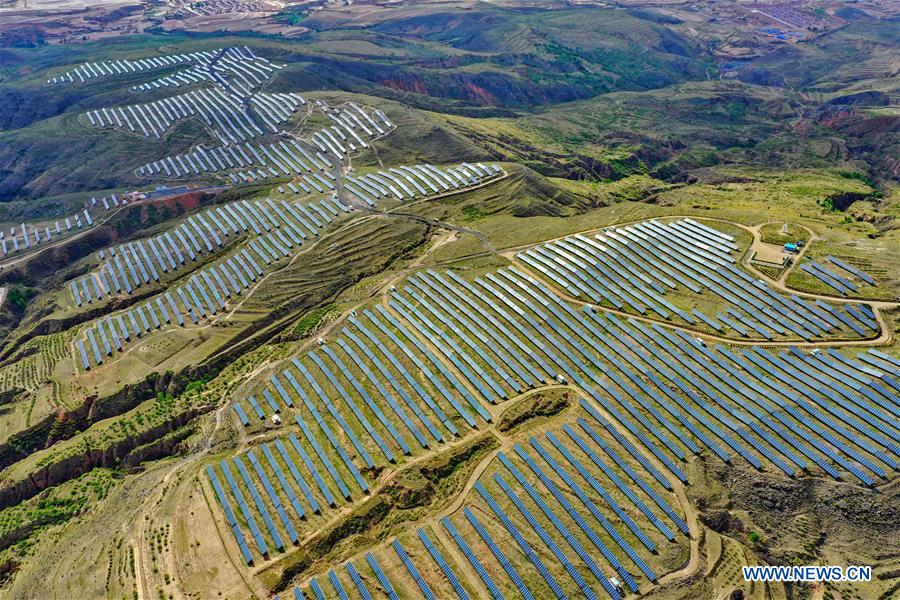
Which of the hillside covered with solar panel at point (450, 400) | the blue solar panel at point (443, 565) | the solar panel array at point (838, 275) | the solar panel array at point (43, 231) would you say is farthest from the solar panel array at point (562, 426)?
the solar panel array at point (43, 231)

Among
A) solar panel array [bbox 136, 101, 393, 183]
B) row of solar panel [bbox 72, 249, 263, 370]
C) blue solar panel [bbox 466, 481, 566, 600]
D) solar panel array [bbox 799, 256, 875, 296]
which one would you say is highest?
solar panel array [bbox 799, 256, 875, 296]

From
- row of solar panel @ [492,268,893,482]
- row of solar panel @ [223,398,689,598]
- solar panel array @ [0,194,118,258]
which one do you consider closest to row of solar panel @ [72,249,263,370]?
solar panel array @ [0,194,118,258]

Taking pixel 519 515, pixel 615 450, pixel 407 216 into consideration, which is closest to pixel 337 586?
pixel 519 515

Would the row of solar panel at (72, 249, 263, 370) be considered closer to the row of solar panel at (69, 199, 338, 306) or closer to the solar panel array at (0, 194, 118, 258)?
the row of solar panel at (69, 199, 338, 306)

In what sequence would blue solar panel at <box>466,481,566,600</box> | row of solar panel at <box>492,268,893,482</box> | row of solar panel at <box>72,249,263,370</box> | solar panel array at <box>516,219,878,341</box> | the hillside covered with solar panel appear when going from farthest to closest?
1. row of solar panel at <box>72,249,263,370</box>
2. solar panel array at <box>516,219,878,341</box>
3. row of solar panel at <box>492,268,893,482</box>
4. the hillside covered with solar panel
5. blue solar panel at <box>466,481,566,600</box>

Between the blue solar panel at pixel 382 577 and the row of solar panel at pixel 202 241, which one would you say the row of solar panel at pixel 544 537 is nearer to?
the blue solar panel at pixel 382 577

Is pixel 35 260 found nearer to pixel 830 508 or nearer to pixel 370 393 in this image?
pixel 370 393

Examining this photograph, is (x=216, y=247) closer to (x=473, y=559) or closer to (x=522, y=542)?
(x=473, y=559)

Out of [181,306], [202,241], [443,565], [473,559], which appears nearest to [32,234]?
[202,241]

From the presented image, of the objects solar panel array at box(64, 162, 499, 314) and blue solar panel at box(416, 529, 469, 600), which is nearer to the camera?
blue solar panel at box(416, 529, 469, 600)
